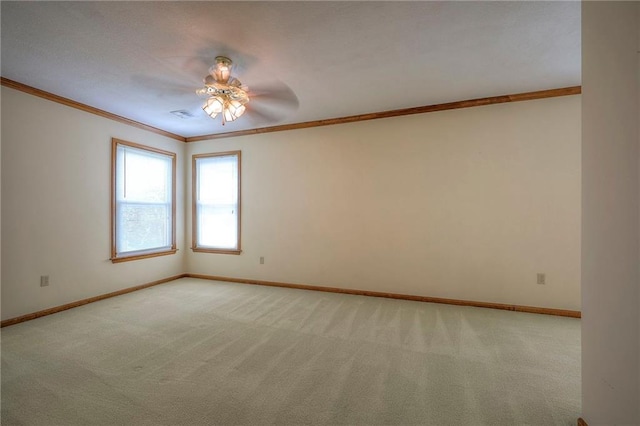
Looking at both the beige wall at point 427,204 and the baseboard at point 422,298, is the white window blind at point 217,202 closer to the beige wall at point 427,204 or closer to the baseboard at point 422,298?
the beige wall at point 427,204

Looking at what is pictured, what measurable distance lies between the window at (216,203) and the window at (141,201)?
380mm

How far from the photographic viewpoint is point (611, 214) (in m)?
1.25

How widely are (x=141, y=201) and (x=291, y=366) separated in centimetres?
354

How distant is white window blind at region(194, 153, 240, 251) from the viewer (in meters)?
4.68

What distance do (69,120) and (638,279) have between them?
16.6 ft

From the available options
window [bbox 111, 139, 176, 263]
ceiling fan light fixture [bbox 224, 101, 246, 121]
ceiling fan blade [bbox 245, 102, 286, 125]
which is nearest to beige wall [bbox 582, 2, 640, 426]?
ceiling fan light fixture [bbox 224, 101, 246, 121]

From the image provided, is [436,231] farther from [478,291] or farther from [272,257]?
[272,257]

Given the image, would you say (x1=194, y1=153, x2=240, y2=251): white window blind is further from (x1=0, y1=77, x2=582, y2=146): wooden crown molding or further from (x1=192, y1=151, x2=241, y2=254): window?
(x1=0, y1=77, x2=582, y2=146): wooden crown molding

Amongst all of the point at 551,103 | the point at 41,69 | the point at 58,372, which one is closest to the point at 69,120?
the point at 41,69

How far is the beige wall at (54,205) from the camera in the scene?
2879 mm

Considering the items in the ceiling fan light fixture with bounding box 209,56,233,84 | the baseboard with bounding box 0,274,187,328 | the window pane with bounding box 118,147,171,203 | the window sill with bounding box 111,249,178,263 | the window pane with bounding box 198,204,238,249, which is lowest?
the baseboard with bounding box 0,274,187,328

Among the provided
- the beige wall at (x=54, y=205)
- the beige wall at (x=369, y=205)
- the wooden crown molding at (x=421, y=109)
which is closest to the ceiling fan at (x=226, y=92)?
the wooden crown molding at (x=421, y=109)

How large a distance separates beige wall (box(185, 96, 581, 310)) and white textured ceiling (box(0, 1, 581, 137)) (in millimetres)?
503

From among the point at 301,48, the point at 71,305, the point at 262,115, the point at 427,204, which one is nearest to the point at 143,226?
the point at 71,305
